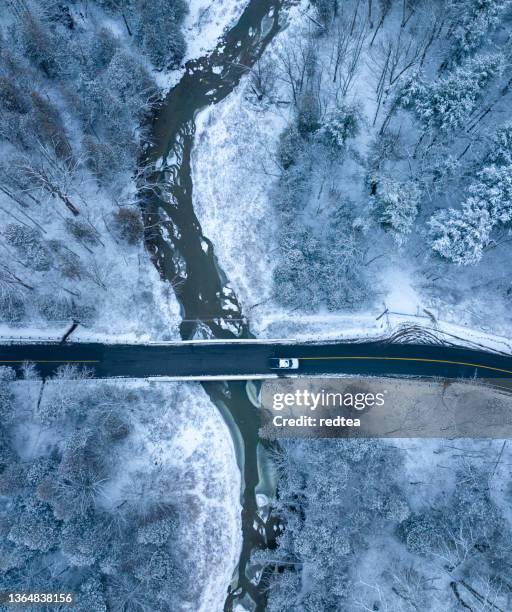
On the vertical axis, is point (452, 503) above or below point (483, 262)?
below

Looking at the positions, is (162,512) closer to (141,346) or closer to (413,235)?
(141,346)

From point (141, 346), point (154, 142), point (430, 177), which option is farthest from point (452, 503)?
point (154, 142)

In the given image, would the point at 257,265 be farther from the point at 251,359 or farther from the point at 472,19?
the point at 472,19

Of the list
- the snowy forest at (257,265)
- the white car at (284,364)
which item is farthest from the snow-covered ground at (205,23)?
the white car at (284,364)

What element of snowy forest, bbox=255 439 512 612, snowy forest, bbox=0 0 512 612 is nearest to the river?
snowy forest, bbox=0 0 512 612

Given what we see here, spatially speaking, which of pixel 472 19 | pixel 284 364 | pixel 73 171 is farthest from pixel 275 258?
pixel 472 19

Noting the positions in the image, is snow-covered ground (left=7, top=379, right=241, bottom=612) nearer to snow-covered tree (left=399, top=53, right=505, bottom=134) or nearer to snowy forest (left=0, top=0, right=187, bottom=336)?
snowy forest (left=0, top=0, right=187, bottom=336)
